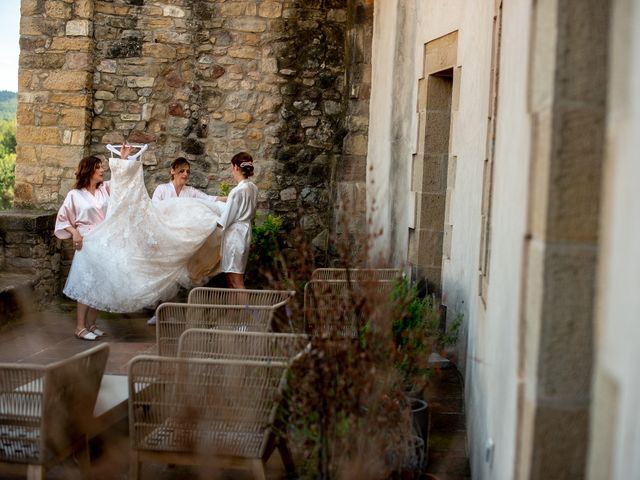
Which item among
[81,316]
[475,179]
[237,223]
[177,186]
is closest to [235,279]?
[237,223]

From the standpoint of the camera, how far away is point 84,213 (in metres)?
7.50

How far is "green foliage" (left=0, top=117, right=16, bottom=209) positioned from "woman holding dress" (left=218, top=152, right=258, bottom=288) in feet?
47.1

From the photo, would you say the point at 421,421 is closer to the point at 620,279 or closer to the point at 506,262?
the point at 506,262

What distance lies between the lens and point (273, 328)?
208 inches

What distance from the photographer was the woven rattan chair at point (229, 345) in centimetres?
418

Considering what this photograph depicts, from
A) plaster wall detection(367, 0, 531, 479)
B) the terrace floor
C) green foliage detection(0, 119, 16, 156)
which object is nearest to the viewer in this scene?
plaster wall detection(367, 0, 531, 479)

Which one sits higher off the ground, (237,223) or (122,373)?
(237,223)

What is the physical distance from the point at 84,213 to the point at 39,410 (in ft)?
14.1

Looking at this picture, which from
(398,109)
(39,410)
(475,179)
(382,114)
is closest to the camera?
(39,410)

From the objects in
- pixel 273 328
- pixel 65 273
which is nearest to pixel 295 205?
pixel 65 273

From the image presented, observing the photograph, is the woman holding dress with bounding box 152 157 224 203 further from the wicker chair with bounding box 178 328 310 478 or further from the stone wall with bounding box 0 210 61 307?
the wicker chair with bounding box 178 328 310 478

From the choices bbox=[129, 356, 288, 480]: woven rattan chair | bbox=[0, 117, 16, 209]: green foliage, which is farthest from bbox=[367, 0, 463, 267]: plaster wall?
bbox=[0, 117, 16, 209]: green foliage

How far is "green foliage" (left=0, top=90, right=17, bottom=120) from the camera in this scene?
139ft

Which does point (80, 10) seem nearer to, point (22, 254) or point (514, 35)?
point (22, 254)
